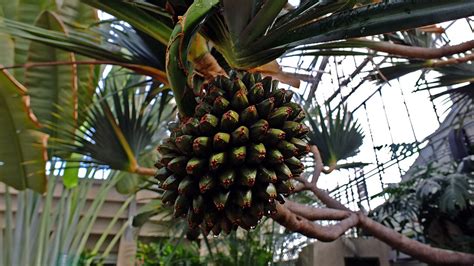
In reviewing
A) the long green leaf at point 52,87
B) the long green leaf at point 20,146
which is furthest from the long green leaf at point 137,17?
the long green leaf at point 52,87

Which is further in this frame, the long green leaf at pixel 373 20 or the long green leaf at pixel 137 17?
the long green leaf at pixel 137 17

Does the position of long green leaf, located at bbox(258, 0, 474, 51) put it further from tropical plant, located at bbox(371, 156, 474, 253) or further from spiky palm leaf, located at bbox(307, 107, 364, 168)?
tropical plant, located at bbox(371, 156, 474, 253)

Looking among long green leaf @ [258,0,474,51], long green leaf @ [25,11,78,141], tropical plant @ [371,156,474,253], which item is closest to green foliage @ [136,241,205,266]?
long green leaf @ [25,11,78,141]

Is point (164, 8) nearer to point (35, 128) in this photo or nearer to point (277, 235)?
point (35, 128)

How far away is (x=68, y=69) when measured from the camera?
7.21 ft

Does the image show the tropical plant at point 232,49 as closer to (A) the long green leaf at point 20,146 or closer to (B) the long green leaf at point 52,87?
(A) the long green leaf at point 20,146

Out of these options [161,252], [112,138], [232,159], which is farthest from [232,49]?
[161,252]

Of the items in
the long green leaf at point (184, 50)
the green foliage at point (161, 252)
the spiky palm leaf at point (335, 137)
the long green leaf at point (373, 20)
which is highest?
the spiky palm leaf at point (335, 137)

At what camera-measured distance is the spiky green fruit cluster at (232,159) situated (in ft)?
2.52

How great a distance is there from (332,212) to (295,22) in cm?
127

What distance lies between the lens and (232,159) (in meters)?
0.77

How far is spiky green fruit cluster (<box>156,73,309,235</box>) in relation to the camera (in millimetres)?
768

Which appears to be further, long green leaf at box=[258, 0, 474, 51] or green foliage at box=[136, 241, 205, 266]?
green foliage at box=[136, 241, 205, 266]

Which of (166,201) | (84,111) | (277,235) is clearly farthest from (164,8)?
(277,235)
